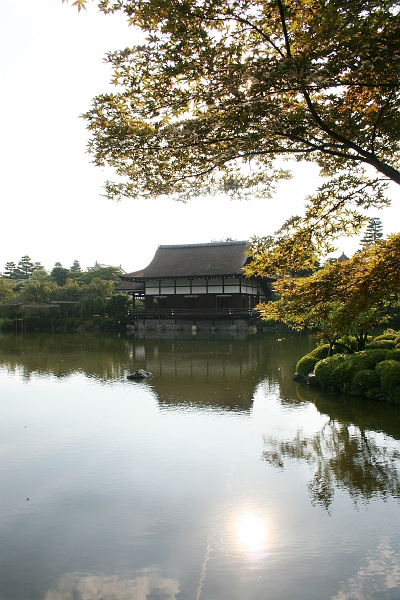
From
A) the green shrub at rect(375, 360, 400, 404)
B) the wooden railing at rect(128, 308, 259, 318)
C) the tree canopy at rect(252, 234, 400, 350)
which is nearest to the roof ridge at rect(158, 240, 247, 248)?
the wooden railing at rect(128, 308, 259, 318)

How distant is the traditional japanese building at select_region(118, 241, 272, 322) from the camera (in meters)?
32.0

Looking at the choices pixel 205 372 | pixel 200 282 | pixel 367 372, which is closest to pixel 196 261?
pixel 200 282

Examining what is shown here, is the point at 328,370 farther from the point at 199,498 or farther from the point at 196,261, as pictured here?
the point at 196,261

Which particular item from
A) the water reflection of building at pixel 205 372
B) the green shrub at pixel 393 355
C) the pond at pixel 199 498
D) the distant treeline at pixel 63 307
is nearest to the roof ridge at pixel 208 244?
the distant treeline at pixel 63 307

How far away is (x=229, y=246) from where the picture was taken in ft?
115

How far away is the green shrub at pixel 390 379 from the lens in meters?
8.47

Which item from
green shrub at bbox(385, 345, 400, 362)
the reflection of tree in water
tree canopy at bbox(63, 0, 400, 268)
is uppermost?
tree canopy at bbox(63, 0, 400, 268)

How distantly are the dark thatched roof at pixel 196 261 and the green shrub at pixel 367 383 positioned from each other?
21.6 metres

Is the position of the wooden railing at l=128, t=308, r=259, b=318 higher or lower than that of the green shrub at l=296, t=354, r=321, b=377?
higher

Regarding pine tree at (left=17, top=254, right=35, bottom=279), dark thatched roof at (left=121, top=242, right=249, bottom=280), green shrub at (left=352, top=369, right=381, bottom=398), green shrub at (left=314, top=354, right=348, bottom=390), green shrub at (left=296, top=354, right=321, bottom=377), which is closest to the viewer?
green shrub at (left=352, top=369, right=381, bottom=398)

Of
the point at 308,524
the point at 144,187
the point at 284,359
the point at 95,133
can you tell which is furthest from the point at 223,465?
the point at 284,359

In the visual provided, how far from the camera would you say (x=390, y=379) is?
859 cm

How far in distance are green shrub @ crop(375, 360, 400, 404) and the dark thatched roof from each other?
22085 millimetres

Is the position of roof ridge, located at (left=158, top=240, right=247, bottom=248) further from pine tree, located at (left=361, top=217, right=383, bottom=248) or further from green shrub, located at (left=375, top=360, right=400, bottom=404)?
green shrub, located at (left=375, top=360, right=400, bottom=404)
